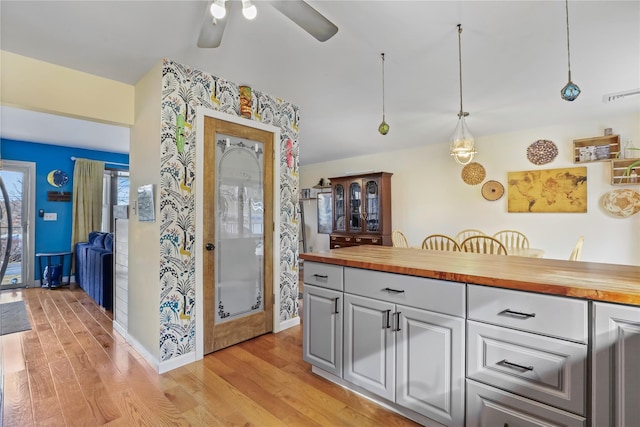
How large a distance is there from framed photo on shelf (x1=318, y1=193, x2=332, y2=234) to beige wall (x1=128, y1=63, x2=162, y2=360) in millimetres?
3978

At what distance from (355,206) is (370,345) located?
11.8ft

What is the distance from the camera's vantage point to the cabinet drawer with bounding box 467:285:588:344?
1149 millimetres

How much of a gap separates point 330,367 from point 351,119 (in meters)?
2.99

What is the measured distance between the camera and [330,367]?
196 centimetres

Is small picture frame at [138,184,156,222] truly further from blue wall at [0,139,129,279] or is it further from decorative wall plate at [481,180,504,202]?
decorative wall plate at [481,180,504,202]

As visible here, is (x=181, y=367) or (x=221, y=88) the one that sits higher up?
(x=221, y=88)

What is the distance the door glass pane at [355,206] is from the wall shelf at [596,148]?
2919mm

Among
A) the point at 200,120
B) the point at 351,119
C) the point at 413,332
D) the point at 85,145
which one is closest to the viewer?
the point at 413,332

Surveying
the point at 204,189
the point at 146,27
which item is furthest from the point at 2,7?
the point at 204,189

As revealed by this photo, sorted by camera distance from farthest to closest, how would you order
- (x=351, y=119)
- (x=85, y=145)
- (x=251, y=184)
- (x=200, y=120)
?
(x=85, y=145), (x=351, y=119), (x=251, y=184), (x=200, y=120)

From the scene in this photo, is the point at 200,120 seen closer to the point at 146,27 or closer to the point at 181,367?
the point at 146,27

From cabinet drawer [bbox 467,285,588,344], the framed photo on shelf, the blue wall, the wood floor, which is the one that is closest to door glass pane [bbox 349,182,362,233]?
the framed photo on shelf

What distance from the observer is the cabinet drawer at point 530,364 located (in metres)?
1.15

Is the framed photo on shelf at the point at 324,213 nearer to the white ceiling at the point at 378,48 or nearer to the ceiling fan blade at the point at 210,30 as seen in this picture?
the white ceiling at the point at 378,48
